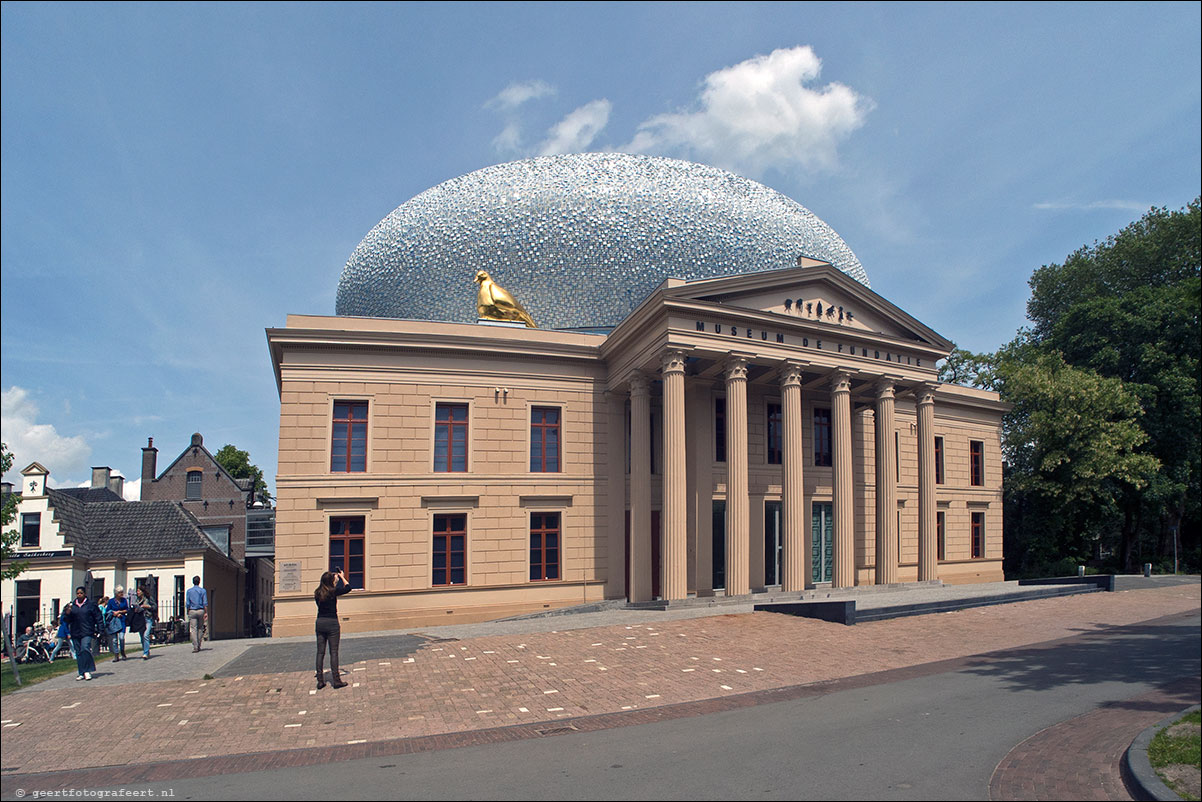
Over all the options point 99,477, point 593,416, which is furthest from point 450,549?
point 99,477

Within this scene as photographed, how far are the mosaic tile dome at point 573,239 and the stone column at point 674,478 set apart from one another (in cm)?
878

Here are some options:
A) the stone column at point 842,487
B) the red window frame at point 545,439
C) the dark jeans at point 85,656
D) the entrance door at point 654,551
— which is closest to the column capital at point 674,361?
the red window frame at point 545,439

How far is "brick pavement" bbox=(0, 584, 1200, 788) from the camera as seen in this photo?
10.6 m

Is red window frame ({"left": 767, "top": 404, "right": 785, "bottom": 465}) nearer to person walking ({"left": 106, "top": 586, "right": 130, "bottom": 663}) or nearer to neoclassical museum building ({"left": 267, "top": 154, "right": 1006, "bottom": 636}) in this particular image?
neoclassical museum building ({"left": 267, "top": 154, "right": 1006, "bottom": 636})

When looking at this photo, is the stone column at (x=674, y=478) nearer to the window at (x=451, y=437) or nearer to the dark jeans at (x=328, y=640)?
the window at (x=451, y=437)

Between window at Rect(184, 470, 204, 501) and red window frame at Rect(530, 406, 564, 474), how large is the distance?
104 ft

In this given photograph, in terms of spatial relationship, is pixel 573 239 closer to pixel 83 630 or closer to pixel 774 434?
pixel 774 434

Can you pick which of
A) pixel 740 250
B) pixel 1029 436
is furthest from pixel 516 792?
pixel 1029 436

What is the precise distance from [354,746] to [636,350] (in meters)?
17.5

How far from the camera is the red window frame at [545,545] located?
2641cm

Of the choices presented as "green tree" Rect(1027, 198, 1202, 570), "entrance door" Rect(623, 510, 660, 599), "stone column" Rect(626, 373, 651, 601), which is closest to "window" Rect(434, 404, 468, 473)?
"stone column" Rect(626, 373, 651, 601)

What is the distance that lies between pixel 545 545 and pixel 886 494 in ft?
41.8

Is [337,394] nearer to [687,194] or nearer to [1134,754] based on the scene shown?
[687,194]

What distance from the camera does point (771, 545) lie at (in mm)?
29000
